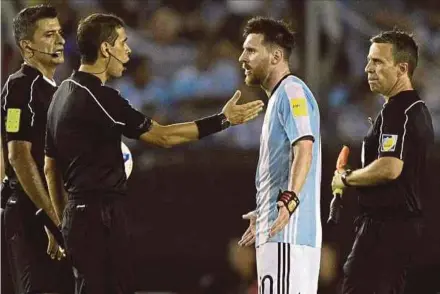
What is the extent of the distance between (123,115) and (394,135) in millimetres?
1346

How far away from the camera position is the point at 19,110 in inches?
229

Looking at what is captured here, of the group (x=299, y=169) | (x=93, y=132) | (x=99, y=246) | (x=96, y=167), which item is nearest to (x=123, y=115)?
(x=93, y=132)

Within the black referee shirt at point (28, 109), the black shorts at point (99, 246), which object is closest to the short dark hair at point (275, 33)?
the black shorts at point (99, 246)

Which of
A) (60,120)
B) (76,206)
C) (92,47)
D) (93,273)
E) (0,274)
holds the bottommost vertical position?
(0,274)

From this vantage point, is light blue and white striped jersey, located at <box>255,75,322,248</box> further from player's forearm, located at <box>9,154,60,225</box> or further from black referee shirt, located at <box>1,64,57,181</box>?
black referee shirt, located at <box>1,64,57,181</box>

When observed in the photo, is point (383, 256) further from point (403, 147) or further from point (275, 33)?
point (275, 33)

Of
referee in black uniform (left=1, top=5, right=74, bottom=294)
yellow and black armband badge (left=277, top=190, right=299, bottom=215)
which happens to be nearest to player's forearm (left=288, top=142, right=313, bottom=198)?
yellow and black armband badge (left=277, top=190, right=299, bottom=215)

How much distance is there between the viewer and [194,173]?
8750mm

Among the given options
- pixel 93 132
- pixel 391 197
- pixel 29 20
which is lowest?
pixel 391 197

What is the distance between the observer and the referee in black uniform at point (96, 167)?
17.1 ft

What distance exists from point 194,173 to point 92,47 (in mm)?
3487

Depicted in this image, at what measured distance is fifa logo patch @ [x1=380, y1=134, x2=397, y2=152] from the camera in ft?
17.6

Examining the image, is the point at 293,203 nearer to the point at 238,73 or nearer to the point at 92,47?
the point at 92,47

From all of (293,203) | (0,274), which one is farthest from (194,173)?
(293,203)
